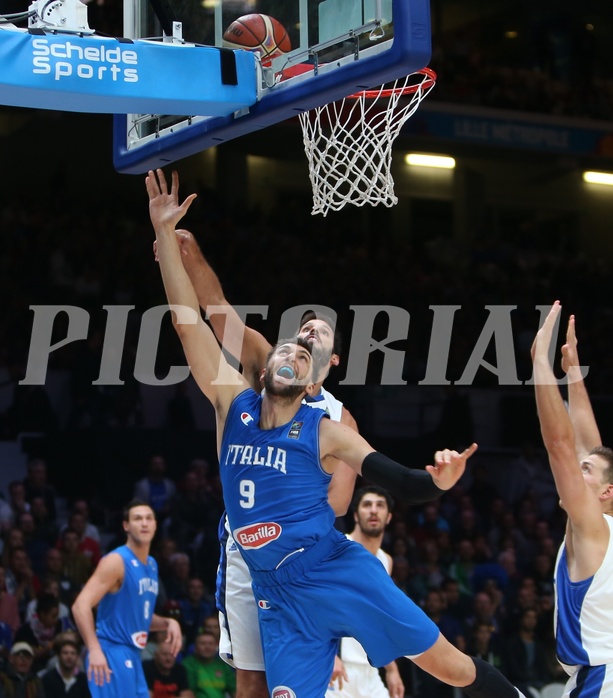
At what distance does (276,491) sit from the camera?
15.3 ft

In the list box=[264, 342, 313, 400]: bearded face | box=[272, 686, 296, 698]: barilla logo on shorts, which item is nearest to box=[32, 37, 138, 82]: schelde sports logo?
box=[264, 342, 313, 400]: bearded face

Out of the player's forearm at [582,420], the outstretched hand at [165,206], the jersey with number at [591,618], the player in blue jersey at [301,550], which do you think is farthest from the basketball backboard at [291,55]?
the jersey with number at [591,618]

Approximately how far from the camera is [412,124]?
1585 cm

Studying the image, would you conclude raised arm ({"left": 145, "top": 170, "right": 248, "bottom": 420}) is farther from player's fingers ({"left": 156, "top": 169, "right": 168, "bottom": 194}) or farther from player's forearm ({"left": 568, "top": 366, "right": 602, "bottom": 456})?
player's forearm ({"left": 568, "top": 366, "right": 602, "bottom": 456})

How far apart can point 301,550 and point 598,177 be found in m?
16.4

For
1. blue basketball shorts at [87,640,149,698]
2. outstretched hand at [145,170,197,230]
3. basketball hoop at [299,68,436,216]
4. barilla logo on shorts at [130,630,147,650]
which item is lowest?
blue basketball shorts at [87,640,149,698]

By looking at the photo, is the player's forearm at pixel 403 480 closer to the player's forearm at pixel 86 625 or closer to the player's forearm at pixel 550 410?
the player's forearm at pixel 550 410

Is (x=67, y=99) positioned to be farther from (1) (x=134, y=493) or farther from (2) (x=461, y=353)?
(2) (x=461, y=353)

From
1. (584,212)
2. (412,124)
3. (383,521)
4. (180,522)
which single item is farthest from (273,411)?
(584,212)

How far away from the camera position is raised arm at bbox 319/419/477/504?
13.7 ft

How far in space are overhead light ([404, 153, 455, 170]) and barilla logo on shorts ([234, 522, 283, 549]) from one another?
14005mm

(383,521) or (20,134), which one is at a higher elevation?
(20,134)

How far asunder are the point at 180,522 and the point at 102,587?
3216 millimetres

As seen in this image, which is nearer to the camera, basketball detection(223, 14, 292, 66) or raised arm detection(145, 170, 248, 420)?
raised arm detection(145, 170, 248, 420)
